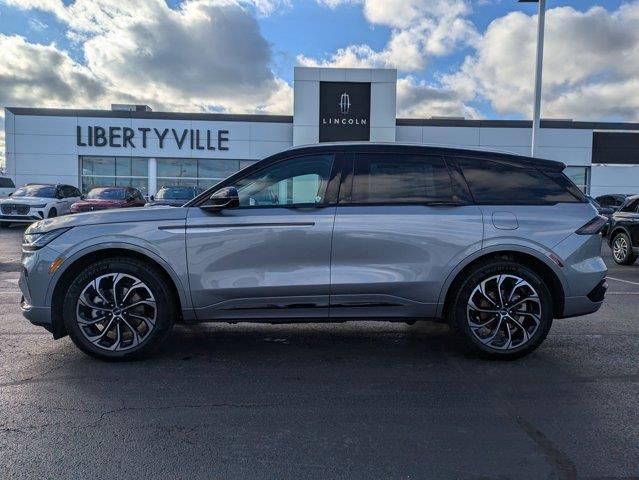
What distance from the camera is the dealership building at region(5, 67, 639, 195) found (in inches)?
1068

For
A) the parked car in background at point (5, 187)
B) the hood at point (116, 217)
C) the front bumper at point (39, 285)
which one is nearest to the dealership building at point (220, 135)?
the parked car in background at point (5, 187)

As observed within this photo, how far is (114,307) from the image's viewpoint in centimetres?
426

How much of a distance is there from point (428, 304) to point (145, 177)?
2705cm

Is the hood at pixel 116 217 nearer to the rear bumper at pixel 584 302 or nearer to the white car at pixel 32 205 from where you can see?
the rear bumper at pixel 584 302

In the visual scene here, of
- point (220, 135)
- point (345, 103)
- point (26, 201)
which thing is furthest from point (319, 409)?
point (220, 135)

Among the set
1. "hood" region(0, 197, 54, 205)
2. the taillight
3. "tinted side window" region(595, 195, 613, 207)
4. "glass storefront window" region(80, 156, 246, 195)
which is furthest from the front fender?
"glass storefront window" region(80, 156, 246, 195)

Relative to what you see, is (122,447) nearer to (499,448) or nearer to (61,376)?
(61,376)

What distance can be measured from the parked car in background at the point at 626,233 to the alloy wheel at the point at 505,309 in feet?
27.1

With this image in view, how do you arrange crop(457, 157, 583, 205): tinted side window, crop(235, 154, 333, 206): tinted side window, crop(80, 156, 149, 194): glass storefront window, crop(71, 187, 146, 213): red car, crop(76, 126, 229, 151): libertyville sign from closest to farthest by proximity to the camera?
crop(235, 154, 333, 206): tinted side window
crop(457, 157, 583, 205): tinted side window
crop(71, 187, 146, 213): red car
crop(76, 126, 229, 151): libertyville sign
crop(80, 156, 149, 194): glass storefront window

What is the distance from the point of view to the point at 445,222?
4328 millimetres

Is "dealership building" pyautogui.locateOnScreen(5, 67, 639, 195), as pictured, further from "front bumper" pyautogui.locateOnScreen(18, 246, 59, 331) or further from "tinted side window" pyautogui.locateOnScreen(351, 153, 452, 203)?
"front bumper" pyautogui.locateOnScreen(18, 246, 59, 331)

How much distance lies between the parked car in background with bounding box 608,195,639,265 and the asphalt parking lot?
6769 mm

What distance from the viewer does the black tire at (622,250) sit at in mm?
11195

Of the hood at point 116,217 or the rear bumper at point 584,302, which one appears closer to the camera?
the hood at point 116,217
